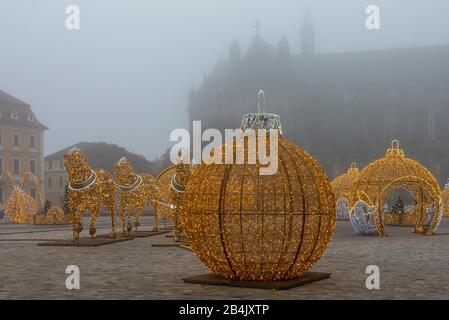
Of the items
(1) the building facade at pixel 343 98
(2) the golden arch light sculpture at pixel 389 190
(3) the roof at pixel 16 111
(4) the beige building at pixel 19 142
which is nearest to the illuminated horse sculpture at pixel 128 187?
(2) the golden arch light sculpture at pixel 389 190

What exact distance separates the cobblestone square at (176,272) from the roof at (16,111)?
4625 cm

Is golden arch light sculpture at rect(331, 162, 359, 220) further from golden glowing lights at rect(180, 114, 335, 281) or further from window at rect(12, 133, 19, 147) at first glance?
window at rect(12, 133, 19, 147)

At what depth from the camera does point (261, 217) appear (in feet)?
35.2

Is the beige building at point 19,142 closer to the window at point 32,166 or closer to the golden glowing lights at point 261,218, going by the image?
the window at point 32,166

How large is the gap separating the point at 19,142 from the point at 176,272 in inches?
2203

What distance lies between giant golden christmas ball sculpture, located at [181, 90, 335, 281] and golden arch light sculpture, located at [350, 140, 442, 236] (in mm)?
12819

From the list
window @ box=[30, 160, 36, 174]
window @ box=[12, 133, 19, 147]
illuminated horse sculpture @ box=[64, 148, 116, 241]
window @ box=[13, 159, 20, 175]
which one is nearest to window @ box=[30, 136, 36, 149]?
window @ box=[30, 160, 36, 174]

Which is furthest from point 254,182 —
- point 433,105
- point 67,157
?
point 433,105

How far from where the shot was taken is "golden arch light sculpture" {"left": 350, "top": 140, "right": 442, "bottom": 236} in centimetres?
2388

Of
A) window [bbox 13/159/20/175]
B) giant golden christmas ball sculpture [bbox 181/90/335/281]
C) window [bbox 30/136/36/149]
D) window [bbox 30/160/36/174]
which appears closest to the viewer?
giant golden christmas ball sculpture [bbox 181/90/335/281]

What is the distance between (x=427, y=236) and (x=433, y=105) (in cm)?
6350

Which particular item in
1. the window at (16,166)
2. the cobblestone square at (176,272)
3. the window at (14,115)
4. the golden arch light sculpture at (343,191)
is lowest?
the cobblestone square at (176,272)

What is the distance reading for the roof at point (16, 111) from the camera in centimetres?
6456
